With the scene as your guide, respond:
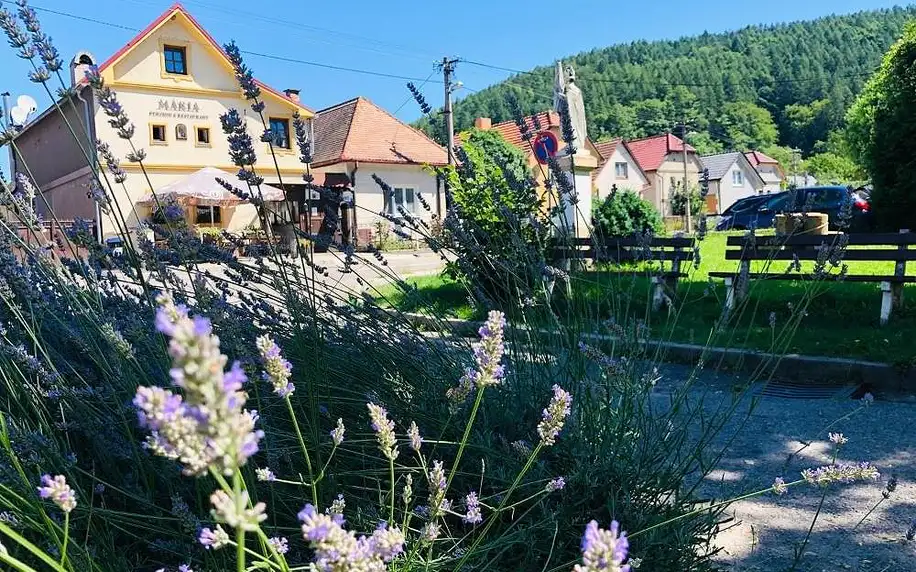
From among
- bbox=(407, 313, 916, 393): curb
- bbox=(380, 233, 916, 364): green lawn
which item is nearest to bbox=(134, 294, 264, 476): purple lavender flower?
bbox=(380, 233, 916, 364): green lawn

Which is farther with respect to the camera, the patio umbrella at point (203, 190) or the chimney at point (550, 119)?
the patio umbrella at point (203, 190)

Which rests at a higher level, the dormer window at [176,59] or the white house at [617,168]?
the dormer window at [176,59]

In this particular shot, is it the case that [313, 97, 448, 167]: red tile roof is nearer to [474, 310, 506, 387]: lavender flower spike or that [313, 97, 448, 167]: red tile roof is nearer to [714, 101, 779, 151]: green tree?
[474, 310, 506, 387]: lavender flower spike

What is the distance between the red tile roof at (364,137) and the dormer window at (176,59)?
6.48 meters

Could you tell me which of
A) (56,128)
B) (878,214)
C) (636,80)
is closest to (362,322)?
(878,214)

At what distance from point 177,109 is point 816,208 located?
2288 centimetres

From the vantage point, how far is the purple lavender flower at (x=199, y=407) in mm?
531

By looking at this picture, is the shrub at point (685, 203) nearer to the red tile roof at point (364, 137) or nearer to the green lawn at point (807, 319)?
the green lawn at point (807, 319)

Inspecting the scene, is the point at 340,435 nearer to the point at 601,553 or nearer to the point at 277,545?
the point at 277,545

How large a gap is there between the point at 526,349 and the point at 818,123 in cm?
10622

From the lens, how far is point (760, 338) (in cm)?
591

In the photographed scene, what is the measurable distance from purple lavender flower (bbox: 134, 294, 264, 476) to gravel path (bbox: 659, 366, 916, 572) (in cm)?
165

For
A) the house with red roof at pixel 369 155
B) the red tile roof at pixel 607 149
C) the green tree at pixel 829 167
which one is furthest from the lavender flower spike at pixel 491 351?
the green tree at pixel 829 167

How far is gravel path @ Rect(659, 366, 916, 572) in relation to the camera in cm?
252
